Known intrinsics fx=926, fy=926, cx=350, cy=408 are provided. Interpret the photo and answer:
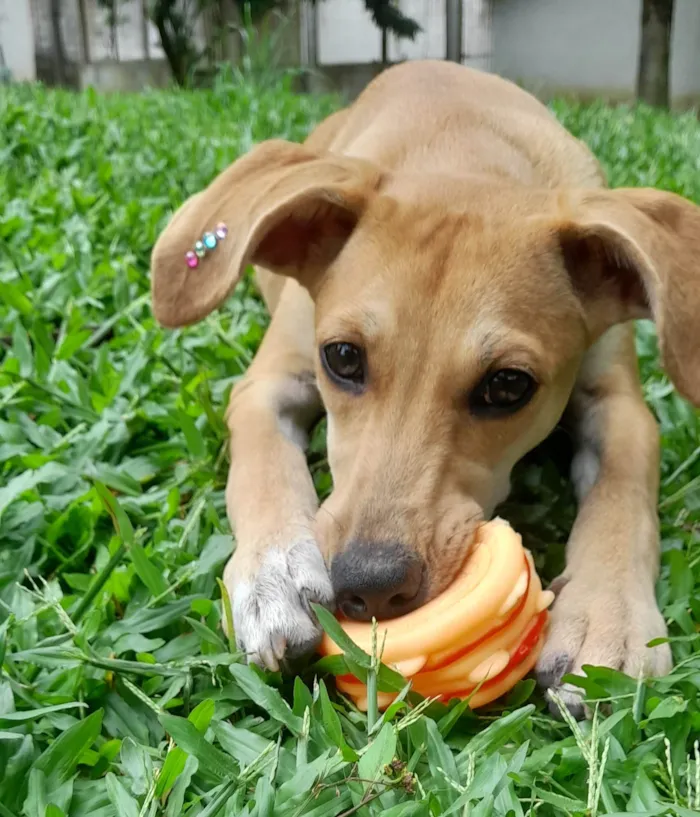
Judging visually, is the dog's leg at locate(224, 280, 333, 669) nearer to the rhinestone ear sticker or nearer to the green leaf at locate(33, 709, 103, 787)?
the green leaf at locate(33, 709, 103, 787)

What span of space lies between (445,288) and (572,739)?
1.01 meters

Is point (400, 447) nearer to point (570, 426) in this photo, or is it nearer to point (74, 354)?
point (570, 426)

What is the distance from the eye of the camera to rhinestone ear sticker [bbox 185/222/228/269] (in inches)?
88.7

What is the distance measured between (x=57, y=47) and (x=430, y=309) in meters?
12.5

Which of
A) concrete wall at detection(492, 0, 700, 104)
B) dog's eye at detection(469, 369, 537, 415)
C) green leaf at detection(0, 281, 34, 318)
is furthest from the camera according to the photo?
concrete wall at detection(492, 0, 700, 104)

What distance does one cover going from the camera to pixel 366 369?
2.19m

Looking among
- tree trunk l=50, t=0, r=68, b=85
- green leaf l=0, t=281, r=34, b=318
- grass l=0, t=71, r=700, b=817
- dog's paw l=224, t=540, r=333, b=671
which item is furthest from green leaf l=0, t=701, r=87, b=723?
tree trunk l=50, t=0, r=68, b=85

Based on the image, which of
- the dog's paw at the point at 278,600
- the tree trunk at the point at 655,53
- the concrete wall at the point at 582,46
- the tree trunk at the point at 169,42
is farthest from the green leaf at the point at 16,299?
the tree trunk at the point at 655,53

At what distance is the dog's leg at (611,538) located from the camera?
6.11ft

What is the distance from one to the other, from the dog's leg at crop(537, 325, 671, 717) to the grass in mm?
71

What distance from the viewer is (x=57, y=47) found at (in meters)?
12.9

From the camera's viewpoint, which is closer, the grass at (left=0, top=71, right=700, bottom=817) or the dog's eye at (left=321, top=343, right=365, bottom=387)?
the grass at (left=0, top=71, right=700, bottom=817)

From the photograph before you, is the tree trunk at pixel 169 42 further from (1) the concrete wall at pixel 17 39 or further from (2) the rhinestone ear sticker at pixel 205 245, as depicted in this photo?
(2) the rhinestone ear sticker at pixel 205 245

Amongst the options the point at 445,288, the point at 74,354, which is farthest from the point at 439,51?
the point at 445,288
